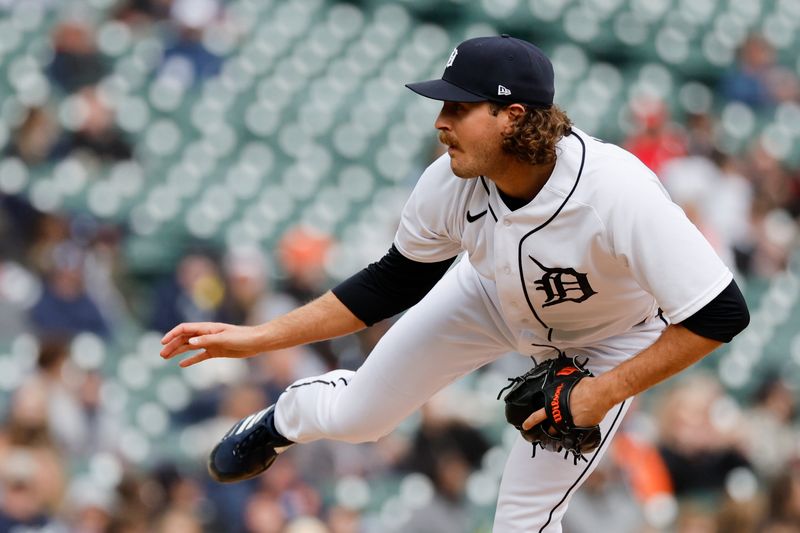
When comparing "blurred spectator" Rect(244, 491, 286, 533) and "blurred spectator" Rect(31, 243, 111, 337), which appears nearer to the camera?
"blurred spectator" Rect(244, 491, 286, 533)

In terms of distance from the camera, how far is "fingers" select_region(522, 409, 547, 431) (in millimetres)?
3230

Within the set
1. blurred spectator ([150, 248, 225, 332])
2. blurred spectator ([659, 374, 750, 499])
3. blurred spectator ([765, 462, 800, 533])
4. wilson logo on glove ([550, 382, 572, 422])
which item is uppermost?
wilson logo on glove ([550, 382, 572, 422])

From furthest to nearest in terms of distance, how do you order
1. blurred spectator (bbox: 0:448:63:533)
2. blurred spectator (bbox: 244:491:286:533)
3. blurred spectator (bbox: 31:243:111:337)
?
blurred spectator (bbox: 31:243:111:337)
blurred spectator (bbox: 244:491:286:533)
blurred spectator (bbox: 0:448:63:533)

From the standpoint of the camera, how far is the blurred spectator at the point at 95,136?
7996 millimetres

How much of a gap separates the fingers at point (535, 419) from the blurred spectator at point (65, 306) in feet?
13.5

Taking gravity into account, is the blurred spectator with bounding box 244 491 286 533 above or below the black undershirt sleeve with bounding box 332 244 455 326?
below

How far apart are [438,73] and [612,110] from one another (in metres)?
1.35

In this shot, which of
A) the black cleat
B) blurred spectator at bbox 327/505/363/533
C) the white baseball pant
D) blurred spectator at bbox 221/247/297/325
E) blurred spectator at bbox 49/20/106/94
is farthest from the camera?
blurred spectator at bbox 49/20/106/94

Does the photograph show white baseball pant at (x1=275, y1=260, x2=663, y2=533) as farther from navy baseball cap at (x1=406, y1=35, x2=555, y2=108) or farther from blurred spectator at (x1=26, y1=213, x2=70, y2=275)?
blurred spectator at (x1=26, y1=213, x2=70, y2=275)

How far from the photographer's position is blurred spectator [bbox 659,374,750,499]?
23.5 feet

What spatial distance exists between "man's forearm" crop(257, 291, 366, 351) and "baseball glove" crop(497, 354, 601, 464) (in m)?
0.53

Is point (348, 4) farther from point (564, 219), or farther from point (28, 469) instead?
point (564, 219)

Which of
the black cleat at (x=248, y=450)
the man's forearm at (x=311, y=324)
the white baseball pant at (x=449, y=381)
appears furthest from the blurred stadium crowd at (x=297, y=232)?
the man's forearm at (x=311, y=324)

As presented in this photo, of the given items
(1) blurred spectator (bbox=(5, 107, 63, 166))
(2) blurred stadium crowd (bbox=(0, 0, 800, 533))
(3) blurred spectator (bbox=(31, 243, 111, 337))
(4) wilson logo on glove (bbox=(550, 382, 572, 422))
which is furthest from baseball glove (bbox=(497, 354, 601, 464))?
(1) blurred spectator (bbox=(5, 107, 63, 166))
